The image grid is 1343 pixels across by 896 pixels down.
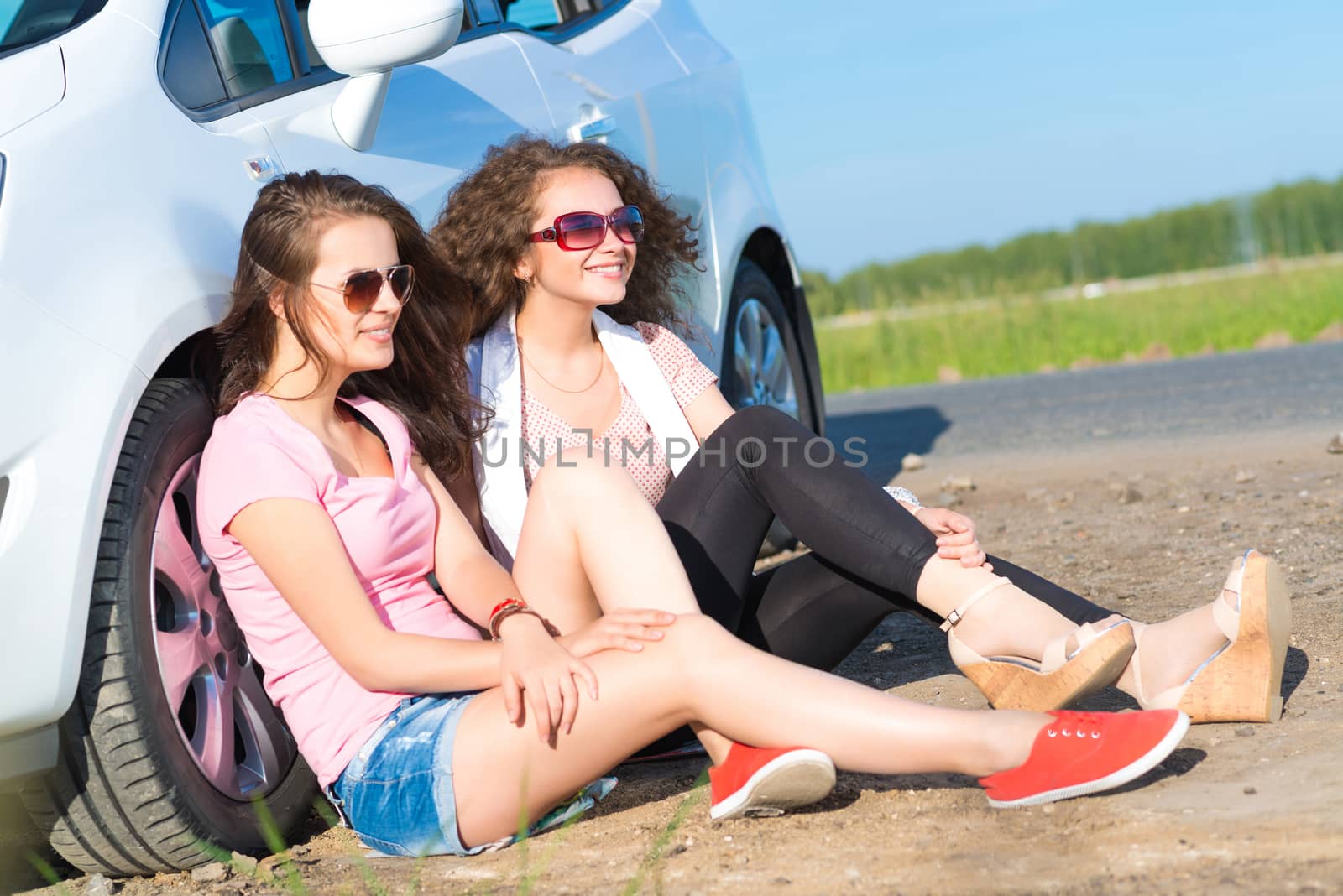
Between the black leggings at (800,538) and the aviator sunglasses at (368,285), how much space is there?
76 cm

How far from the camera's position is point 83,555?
2150 millimetres

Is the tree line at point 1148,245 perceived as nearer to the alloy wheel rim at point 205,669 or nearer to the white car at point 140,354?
the white car at point 140,354

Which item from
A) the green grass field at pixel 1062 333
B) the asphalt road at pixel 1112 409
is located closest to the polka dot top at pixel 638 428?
the asphalt road at pixel 1112 409

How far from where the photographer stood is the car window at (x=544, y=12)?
4207mm

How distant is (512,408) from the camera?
308 cm

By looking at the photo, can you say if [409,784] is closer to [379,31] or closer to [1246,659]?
[379,31]

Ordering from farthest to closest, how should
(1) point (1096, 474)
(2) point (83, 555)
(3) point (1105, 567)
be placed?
(1) point (1096, 474), (3) point (1105, 567), (2) point (83, 555)

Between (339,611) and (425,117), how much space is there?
1.42 meters

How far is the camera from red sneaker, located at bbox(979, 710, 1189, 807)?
220 cm

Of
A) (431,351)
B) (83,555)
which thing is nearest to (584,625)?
(431,351)

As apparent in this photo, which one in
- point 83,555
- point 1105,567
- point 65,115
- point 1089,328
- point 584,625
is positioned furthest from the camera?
point 1089,328

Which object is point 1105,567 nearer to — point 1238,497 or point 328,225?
point 1238,497

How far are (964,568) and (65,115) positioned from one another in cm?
180

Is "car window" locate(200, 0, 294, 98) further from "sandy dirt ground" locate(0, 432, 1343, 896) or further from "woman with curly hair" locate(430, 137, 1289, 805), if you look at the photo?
"sandy dirt ground" locate(0, 432, 1343, 896)
